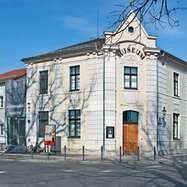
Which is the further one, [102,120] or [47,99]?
[47,99]

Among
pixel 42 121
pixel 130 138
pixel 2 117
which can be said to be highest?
pixel 2 117

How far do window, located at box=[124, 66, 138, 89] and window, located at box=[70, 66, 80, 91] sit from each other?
3.81m

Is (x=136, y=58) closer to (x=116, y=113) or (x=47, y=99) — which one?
(x=116, y=113)

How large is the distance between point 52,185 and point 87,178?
2.42 meters

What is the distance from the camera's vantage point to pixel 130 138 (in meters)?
30.1

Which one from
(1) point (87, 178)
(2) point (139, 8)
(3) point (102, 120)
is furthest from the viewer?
(3) point (102, 120)

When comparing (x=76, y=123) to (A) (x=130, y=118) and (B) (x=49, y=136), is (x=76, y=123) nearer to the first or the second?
(B) (x=49, y=136)

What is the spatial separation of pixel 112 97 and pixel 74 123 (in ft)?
13.1

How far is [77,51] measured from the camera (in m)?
31.2

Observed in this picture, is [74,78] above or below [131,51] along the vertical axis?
below

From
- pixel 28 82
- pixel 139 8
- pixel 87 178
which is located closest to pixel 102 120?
pixel 28 82

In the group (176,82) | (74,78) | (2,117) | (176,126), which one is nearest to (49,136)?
(74,78)

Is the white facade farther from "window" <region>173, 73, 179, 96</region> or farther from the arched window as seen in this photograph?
"window" <region>173, 73, 179, 96</region>

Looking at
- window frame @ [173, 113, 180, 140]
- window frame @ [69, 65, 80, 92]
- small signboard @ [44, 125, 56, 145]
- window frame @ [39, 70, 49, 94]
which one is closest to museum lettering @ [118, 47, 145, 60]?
window frame @ [69, 65, 80, 92]
